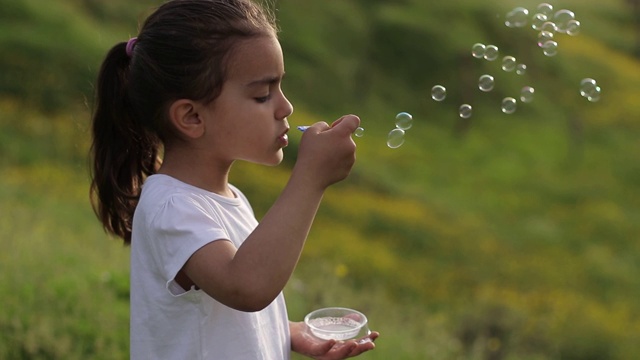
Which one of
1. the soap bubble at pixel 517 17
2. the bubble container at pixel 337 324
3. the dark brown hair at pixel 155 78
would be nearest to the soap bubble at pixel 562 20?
the soap bubble at pixel 517 17

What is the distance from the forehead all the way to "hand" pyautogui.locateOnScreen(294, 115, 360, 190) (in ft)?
0.61

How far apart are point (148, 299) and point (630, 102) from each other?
10.3 meters

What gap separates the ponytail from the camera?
2.66m

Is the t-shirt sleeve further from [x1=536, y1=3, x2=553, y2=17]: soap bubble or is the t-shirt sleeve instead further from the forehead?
[x1=536, y1=3, x2=553, y2=17]: soap bubble

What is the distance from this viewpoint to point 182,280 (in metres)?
2.32

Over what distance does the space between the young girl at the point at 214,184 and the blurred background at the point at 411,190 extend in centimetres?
199

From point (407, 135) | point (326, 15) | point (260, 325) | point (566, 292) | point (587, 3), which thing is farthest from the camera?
point (587, 3)

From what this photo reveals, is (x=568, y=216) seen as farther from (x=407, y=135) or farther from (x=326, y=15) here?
(x=326, y=15)

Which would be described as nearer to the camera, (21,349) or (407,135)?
(21,349)

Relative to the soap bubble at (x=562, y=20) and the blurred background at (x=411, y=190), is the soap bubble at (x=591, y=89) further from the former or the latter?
the blurred background at (x=411, y=190)

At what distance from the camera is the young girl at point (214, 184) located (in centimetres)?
221

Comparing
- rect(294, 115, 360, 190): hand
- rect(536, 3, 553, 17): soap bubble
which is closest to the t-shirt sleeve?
rect(294, 115, 360, 190): hand

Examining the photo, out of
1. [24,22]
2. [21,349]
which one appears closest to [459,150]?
[24,22]

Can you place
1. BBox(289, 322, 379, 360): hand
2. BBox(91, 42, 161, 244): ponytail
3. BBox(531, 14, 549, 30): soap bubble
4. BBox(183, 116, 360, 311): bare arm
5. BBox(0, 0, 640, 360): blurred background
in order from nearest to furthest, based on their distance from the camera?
BBox(183, 116, 360, 311): bare arm
BBox(289, 322, 379, 360): hand
BBox(91, 42, 161, 244): ponytail
BBox(531, 14, 549, 30): soap bubble
BBox(0, 0, 640, 360): blurred background
